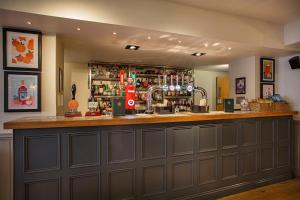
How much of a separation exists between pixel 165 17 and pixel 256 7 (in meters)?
1.37

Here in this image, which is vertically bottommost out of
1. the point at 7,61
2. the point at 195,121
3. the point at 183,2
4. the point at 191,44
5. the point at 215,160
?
the point at 215,160

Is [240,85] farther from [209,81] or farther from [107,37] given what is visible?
[107,37]

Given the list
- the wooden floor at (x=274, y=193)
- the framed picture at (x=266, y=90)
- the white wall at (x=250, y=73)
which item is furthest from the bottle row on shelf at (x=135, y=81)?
the wooden floor at (x=274, y=193)

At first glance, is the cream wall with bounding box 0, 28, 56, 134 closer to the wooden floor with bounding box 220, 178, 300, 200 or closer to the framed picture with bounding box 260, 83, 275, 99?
the wooden floor with bounding box 220, 178, 300, 200

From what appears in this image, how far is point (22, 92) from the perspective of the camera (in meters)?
2.43

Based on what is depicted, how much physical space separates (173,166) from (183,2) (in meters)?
2.20

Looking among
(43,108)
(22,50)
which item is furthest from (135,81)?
(22,50)

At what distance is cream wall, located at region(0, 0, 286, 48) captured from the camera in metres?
2.10

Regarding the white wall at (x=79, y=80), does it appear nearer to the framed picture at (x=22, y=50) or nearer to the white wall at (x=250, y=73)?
the framed picture at (x=22, y=50)

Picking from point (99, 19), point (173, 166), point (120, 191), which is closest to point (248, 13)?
point (99, 19)

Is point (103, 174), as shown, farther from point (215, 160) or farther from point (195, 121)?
point (215, 160)

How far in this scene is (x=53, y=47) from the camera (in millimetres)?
2594

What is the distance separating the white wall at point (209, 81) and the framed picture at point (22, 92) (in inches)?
207

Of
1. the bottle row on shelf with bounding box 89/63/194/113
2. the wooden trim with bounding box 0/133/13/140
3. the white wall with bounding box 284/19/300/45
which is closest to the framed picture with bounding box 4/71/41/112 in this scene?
the wooden trim with bounding box 0/133/13/140
